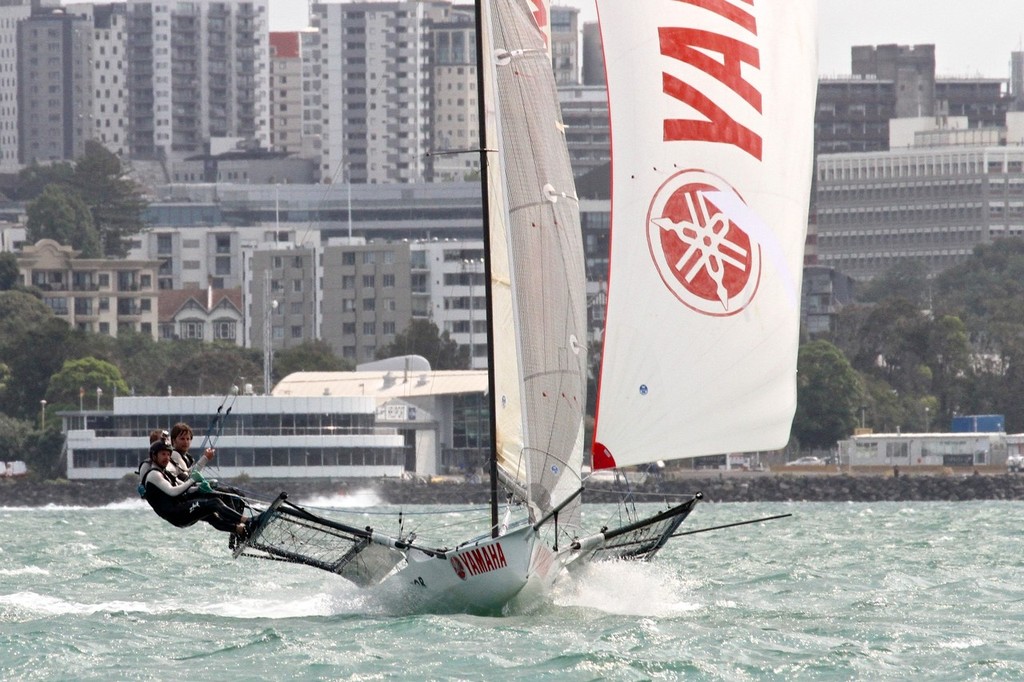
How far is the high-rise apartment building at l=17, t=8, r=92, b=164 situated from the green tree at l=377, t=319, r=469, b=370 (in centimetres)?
9265

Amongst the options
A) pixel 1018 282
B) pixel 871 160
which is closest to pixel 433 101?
pixel 871 160

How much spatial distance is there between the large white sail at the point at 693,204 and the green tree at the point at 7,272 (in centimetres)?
9257

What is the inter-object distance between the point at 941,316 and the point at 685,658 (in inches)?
3143

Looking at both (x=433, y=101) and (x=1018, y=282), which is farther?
→ (x=433, y=101)

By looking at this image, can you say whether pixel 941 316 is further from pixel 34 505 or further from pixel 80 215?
pixel 80 215

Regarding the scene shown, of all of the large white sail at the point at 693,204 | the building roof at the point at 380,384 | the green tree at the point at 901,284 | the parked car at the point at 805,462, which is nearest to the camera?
the large white sail at the point at 693,204

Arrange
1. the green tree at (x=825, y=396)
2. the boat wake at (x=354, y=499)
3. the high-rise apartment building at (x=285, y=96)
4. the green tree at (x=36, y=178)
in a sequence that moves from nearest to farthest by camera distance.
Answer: the boat wake at (x=354, y=499)
the green tree at (x=825, y=396)
the green tree at (x=36, y=178)
the high-rise apartment building at (x=285, y=96)

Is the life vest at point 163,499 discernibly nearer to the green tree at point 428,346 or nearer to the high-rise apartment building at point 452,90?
the green tree at point 428,346

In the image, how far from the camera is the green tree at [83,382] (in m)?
79.8

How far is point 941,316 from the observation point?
93.8 meters

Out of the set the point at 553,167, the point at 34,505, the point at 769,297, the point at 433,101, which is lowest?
the point at 34,505

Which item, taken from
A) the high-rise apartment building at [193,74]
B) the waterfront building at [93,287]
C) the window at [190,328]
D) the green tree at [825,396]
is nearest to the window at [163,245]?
the window at [190,328]

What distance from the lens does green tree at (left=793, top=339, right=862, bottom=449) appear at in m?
82.6

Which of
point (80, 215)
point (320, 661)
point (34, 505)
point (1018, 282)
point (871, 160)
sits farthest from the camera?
point (871, 160)
